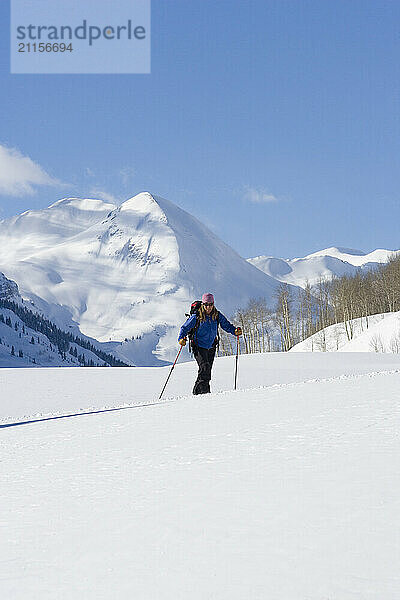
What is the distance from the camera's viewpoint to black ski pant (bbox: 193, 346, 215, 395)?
42.0 ft

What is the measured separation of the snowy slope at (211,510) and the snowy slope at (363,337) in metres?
39.3

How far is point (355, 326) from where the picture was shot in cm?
6888

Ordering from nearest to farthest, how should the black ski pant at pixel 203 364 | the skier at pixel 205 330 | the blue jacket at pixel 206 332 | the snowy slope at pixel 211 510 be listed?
the snowy slope at pixel 211 510, the skier at pixel 205 330, the blue jacket at pixel 206 332, the black ski pant at pixel 203 364

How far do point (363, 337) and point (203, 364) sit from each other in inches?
1632

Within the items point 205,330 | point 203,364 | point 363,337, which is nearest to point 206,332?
point 205,330

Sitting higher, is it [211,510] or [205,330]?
[205,330]

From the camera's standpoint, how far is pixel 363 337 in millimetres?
52094

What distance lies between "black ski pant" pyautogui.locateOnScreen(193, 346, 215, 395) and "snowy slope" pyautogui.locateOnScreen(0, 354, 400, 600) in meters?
4.72

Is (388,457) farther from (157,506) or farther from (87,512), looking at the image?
(87,512)

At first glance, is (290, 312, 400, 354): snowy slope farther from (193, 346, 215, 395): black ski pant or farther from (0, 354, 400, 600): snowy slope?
(0, 354, 400, 600): snowy slope

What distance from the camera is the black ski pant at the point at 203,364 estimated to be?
12.8 m

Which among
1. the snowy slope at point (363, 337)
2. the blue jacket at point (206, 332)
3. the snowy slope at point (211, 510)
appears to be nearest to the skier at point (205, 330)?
the blue jacket at point (206, 332)

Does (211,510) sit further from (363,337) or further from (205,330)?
(363,337)

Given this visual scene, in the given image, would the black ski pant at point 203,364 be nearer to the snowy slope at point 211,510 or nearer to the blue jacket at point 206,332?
the blue jacket at point 206,332
